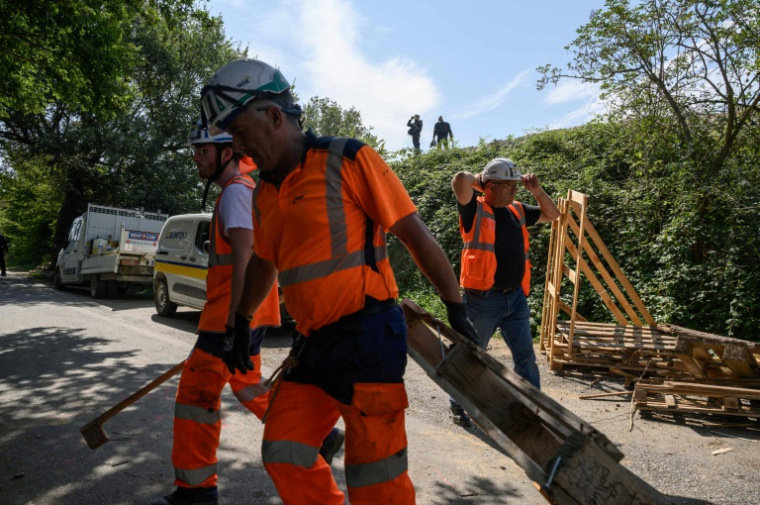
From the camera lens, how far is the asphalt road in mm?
3488

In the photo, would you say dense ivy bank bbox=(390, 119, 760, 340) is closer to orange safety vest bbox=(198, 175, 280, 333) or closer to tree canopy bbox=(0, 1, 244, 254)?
orange safety vest bbox=(198, 175, 280, 333)

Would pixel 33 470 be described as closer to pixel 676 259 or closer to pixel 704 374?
pixel 704 374

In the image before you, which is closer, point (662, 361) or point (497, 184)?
point (497, 184)

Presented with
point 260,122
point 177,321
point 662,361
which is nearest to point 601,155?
point 662,361

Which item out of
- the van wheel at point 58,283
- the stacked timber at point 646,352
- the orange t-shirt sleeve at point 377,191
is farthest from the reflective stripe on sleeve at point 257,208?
the van wheel at point 58,283

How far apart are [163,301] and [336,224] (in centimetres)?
999

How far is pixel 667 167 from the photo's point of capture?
919cm

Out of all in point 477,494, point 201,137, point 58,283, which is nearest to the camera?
point 201,137

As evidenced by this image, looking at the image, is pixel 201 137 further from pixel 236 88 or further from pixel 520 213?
pixel 520 213

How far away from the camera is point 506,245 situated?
4785mm

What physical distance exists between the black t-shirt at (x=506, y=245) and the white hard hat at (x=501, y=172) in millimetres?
252

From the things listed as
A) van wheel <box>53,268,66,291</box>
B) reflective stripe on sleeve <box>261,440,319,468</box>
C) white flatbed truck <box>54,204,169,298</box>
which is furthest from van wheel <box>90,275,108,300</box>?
reflective stripe on sleeve <box>261,440,319,468</box>

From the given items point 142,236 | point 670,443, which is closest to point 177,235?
point 142,236

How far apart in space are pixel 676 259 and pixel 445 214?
15.9 ft
